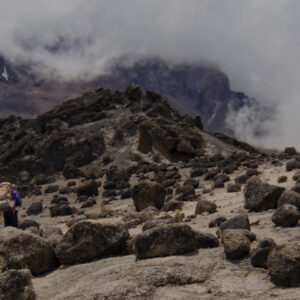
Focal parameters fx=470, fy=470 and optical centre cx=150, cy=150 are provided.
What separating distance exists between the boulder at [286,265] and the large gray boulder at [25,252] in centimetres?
408

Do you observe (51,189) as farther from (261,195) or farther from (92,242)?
(92,242)

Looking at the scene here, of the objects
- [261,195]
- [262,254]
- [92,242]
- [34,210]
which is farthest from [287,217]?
[34,210]

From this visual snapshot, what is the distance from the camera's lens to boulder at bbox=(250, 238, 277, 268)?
5.84 metres

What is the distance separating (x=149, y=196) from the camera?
18375 mm

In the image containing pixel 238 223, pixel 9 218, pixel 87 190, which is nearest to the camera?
pixel 238 223

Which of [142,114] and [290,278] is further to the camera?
[142,114]

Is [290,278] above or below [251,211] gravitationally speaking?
below

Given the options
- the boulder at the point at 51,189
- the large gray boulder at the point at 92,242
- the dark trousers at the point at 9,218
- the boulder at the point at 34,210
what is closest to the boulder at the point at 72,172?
the boulder at the point at 51,189

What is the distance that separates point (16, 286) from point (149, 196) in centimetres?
1268

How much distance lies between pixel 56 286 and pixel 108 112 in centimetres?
4533

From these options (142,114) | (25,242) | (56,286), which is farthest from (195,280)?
(142,114)

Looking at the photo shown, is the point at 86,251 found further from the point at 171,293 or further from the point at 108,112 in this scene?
the point at 108,112

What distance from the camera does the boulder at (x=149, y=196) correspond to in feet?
60.3

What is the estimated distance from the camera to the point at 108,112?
170 ft
